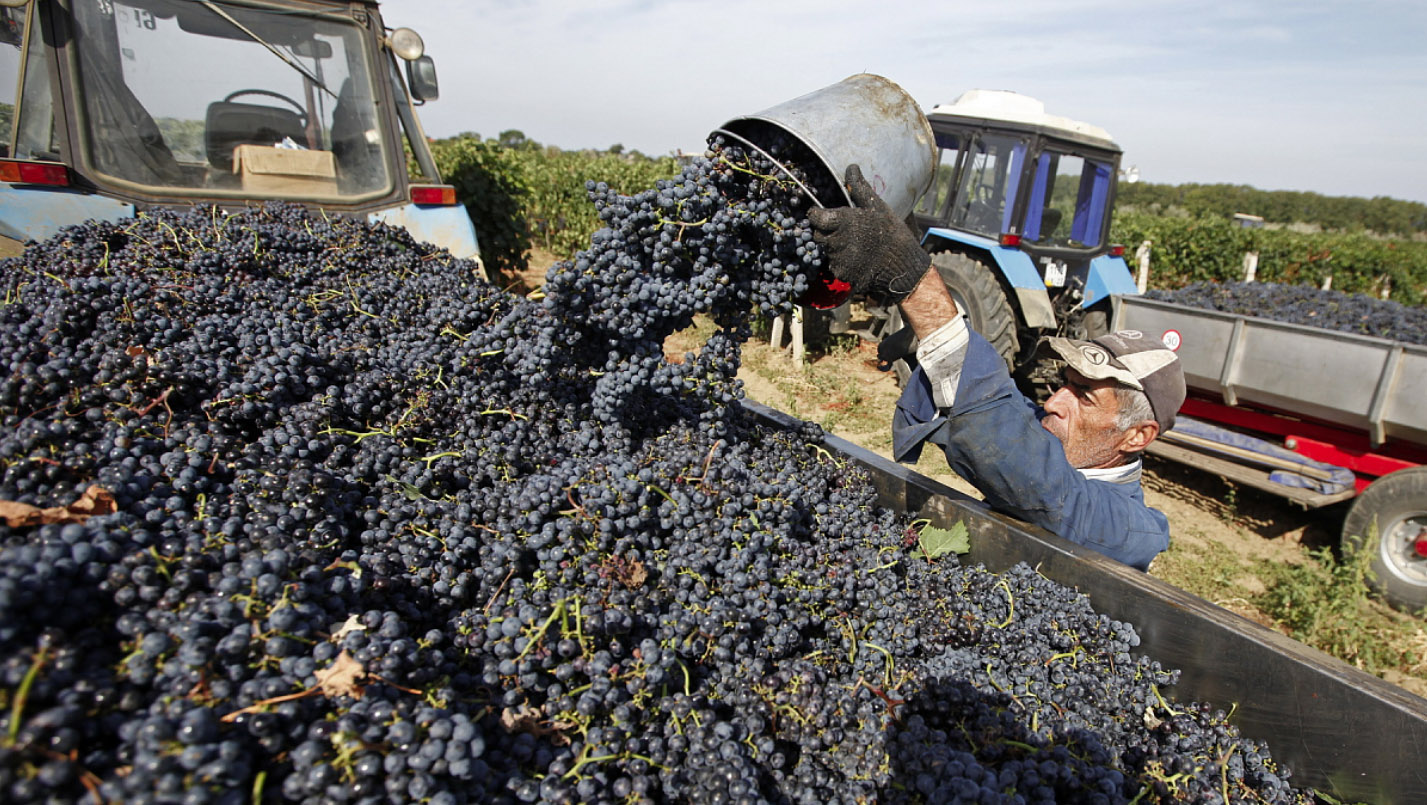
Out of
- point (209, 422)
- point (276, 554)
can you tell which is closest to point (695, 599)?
point (276, 554)

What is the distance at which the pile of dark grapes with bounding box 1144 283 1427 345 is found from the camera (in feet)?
19.2

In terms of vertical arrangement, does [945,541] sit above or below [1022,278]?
below

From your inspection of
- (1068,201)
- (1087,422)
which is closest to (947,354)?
(1087,422)

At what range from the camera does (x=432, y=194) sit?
4.38 meters

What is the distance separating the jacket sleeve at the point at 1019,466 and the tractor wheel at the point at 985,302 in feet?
13.9

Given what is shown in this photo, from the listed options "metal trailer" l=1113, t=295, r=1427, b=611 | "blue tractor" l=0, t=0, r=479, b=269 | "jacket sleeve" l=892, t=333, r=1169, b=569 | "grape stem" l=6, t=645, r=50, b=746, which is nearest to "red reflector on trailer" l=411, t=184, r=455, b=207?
"blue tractor" l=0, t=0, r=479, b=269

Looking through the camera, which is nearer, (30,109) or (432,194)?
(30,109)

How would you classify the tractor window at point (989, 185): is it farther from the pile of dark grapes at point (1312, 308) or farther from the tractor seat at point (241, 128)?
the tractor seat at point (241, 128)

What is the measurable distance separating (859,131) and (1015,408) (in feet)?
→ 3.32

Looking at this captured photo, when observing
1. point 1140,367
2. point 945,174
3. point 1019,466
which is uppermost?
point 945,174

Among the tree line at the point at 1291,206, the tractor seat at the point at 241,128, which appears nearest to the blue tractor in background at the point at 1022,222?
the tractor seat at the point at 241,128

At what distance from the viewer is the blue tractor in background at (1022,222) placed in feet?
21.0

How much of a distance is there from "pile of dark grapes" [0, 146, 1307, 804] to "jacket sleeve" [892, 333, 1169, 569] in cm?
35

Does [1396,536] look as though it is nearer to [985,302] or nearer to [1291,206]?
[985,302]
